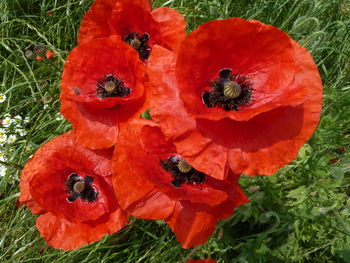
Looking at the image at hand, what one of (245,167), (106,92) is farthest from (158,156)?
(106,92)

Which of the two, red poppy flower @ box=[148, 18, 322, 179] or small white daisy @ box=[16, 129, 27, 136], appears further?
small white daisy @ box=[16, 129, 27, 136]

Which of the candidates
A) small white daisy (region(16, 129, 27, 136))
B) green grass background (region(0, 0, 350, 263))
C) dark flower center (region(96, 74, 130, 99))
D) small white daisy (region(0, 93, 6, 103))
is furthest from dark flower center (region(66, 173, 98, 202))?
small white daisy (region(0, 93, 6, 103))

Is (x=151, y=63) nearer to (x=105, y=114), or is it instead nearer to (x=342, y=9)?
(x=105, y=114)

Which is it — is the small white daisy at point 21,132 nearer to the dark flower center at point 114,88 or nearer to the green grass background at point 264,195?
the green grass background at point 264,195

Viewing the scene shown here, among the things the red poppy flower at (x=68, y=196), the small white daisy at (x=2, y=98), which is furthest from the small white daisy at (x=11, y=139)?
the red poppy flower at (x=68, y=196)

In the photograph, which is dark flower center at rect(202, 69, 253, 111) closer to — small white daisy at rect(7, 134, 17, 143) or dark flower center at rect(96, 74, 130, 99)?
dark flower center at rect(96, 74, 130, 99)

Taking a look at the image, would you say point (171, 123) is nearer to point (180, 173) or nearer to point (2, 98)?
point (180, 173)
